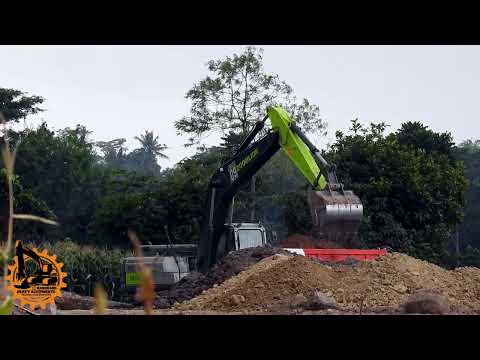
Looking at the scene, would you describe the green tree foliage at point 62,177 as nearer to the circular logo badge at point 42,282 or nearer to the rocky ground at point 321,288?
the rocky ground at point 321,288

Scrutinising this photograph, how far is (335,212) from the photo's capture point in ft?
39.6

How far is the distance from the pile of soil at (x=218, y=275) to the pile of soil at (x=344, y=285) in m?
0.78

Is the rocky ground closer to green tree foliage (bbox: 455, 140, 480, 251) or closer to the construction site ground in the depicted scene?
the construction site ground

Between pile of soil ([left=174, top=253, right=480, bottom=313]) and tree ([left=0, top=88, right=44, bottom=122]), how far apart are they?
20336mm

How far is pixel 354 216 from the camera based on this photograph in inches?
481

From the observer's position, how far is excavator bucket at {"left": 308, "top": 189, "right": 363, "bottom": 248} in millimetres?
12094

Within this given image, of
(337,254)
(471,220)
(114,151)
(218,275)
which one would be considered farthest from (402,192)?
(114,151)

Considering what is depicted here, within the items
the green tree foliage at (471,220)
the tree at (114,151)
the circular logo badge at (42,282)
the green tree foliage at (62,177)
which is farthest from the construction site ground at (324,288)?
the tree at (114,151)

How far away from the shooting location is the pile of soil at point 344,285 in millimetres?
10344

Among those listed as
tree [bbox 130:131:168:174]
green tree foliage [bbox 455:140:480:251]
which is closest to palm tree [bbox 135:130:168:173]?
tree [bbox 130:131:168:174]

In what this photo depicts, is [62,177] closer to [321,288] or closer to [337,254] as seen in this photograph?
[337,254]
